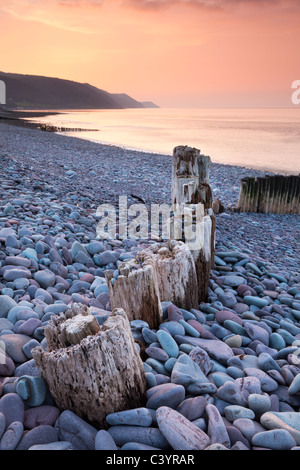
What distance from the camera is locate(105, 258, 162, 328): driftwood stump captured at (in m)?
2.48

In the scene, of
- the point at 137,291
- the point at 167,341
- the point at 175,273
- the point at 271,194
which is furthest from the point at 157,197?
the point at 167,341

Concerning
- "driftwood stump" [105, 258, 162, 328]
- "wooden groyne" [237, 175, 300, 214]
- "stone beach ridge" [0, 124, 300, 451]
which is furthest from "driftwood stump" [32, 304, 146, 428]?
"wooden groyne" [237, 175, 300, 214]

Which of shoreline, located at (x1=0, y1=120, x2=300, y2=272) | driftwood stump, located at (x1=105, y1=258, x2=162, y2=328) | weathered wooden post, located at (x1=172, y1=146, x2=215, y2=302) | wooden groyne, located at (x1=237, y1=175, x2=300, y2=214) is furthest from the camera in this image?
wooden groyne, located at (x1=237, y1=175, x2=300, y2=214)

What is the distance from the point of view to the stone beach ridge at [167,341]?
5.50ft

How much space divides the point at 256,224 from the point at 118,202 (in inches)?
107

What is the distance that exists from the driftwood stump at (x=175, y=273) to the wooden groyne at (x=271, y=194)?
4926 mm

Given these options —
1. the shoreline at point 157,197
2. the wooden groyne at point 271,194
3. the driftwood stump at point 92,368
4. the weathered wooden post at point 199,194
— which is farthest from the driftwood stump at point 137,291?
the wooden groyne at point 271,194

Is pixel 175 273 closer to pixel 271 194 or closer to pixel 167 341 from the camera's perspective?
pixel 167 341

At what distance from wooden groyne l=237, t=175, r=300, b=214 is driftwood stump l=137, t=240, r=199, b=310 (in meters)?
4.93

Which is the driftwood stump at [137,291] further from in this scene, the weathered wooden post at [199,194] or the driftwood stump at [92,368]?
the weathered wooden post at [199,194]

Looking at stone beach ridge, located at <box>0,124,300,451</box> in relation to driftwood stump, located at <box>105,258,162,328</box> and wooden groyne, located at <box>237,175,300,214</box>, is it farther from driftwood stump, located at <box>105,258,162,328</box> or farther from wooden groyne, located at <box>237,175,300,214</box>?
wooden groyne, located at <box>237,175,300,214</box>

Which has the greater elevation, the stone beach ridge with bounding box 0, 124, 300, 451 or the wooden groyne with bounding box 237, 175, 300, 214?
the wooden groyne with bounding box 237, 175, 300, 214

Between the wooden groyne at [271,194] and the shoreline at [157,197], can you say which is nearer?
the shoreline at [157,197]
